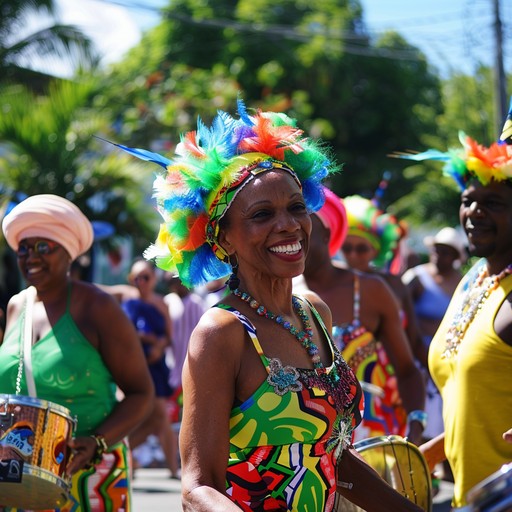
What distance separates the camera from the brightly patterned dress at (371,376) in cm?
588

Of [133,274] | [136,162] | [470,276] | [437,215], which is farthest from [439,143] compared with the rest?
[470,276]

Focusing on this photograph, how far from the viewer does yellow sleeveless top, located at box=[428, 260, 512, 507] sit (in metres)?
3.94

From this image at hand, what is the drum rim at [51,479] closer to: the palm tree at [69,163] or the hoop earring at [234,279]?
the hoop earring at [234,279]

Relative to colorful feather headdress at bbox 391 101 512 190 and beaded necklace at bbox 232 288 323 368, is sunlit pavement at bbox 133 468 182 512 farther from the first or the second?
beaded necklace at bbox 232 288 323 368

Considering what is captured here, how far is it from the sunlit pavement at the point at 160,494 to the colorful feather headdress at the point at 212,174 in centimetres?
541

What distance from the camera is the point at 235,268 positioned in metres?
3.34

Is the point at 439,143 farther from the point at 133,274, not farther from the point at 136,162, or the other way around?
the point at 133,274

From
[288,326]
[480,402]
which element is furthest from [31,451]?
[480,402]

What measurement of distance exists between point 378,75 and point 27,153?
23.6 meters

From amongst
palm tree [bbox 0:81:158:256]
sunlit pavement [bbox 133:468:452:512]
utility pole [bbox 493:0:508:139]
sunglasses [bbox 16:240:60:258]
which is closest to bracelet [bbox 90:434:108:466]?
sunglasses [bbox 16:240:60:258]

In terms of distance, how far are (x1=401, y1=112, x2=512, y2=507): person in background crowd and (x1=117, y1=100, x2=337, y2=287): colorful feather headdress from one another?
102 centimetres

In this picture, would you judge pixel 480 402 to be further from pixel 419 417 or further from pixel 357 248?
pixel 357 248

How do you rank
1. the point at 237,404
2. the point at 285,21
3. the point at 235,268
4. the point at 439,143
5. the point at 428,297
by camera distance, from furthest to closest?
the point at 285,21
the point at 439,143
the point at 428,297
the point at 235,268
the point at 237,404

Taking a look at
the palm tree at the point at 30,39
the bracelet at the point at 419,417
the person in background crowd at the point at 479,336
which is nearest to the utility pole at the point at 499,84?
the palm tree at the point at 30,39
